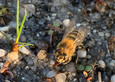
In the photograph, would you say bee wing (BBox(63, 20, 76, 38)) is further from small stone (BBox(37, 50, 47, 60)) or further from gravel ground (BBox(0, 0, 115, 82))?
small stone (BBox(37, 50, 47, 60))

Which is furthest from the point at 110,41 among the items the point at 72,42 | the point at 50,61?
the point at 50,61

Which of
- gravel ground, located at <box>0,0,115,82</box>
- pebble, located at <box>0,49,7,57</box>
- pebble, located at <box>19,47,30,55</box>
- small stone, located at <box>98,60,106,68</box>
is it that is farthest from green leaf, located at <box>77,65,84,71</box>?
pebble, located at <box>0,49,7,57</box>

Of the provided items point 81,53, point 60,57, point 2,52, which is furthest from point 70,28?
point 2,52

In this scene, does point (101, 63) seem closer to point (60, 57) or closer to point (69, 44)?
point (69, 44)

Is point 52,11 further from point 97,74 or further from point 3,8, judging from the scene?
point 97,74

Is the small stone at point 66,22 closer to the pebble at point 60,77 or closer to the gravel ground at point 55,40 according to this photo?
the gravel ground at point 55,40

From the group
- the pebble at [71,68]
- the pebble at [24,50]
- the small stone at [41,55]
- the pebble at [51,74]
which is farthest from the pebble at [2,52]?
the pebble at [71,68]
